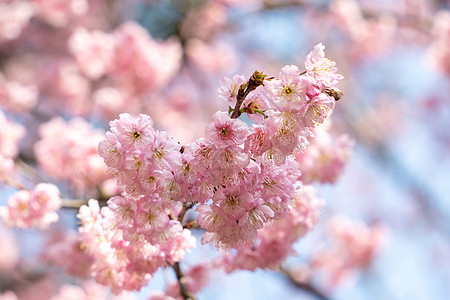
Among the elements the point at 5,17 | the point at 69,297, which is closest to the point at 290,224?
the point at 69,297

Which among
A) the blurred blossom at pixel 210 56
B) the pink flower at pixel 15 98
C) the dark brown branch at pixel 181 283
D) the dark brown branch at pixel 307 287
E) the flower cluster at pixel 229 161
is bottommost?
the dark brown branch at pixel 181 283

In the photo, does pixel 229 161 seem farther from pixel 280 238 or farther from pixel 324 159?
pixel 324 159

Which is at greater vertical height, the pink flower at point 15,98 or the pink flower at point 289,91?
the pink flower at point 15,98

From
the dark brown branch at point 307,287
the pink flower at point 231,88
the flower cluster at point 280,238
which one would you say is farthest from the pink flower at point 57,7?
the pink flower at point 231,88

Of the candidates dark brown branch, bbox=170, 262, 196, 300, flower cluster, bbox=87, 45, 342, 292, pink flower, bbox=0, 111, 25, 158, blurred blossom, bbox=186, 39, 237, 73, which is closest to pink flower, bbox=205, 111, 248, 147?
flower cluster, bbox=87, 45, 342, 292

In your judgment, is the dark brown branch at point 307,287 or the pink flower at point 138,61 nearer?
the dark brown branch at point 307,287

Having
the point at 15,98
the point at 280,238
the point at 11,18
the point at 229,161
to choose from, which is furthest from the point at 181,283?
the point at 11,18

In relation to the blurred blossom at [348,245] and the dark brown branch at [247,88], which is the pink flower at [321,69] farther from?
the blurred blossom at [348,245]
